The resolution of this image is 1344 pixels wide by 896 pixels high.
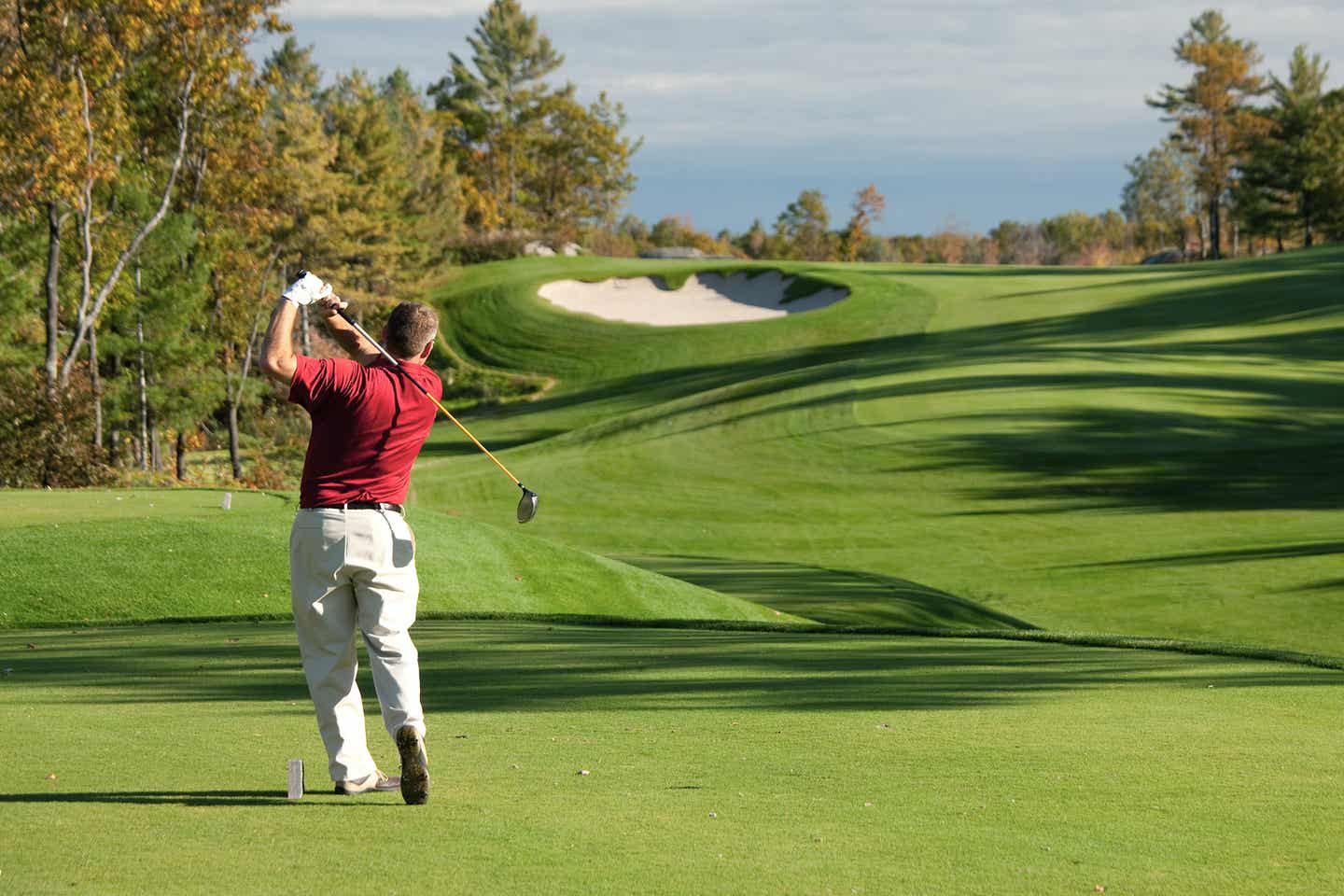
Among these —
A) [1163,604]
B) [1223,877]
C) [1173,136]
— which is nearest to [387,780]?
[1223,877]

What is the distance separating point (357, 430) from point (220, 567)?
33.4 feet

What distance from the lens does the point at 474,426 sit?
49.7 meters

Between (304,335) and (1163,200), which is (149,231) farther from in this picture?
(1163,200)

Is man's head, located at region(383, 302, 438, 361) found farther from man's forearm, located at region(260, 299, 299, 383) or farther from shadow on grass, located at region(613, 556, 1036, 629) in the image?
shadow on grass, located at region(613, 556, 1036, 629)

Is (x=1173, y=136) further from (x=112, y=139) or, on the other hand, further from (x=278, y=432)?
(x=112, y=139)

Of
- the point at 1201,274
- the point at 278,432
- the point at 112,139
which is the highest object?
the point at 112,139

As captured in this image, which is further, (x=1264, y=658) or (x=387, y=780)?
(x=1264, y=658)

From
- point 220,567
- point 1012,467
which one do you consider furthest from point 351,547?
point 1012,467

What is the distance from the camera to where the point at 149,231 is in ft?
121

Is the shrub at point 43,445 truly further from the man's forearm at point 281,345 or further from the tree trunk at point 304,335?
the tree trunk at point 304,335

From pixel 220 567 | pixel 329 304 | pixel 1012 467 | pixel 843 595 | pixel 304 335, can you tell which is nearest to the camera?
pixel 329 304

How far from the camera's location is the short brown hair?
238 inches

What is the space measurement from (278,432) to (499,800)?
160 feet

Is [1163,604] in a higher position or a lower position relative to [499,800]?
lower
